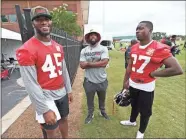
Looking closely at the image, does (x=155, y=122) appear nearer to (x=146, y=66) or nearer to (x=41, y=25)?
(x=146, y=66)

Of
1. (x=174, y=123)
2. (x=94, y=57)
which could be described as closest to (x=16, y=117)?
(x=94, y=57)

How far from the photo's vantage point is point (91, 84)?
404 centimetres

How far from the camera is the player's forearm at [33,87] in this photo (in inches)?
86.0

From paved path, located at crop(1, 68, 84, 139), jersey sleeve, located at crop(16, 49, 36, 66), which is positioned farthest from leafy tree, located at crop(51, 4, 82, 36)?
jersey sleeve, located at crop(16, 49, 36, 66)

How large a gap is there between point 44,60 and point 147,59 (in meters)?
1.57

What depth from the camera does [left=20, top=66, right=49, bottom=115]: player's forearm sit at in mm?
2186

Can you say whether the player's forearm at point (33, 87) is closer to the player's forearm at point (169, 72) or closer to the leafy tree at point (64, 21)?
the player's forearm at point (169, 72)

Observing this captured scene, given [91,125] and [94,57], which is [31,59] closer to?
[94,57]

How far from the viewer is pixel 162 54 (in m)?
2.88

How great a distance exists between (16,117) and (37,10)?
124 inches

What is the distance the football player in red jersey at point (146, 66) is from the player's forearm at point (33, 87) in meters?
1.65

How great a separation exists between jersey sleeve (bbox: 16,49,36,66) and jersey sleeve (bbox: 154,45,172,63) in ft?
5.79

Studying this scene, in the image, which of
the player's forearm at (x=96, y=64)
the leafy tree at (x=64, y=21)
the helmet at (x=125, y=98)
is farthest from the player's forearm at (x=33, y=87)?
the leafy tree at (x=64, y=21)

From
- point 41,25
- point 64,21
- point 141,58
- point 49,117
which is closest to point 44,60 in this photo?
point 41,25
